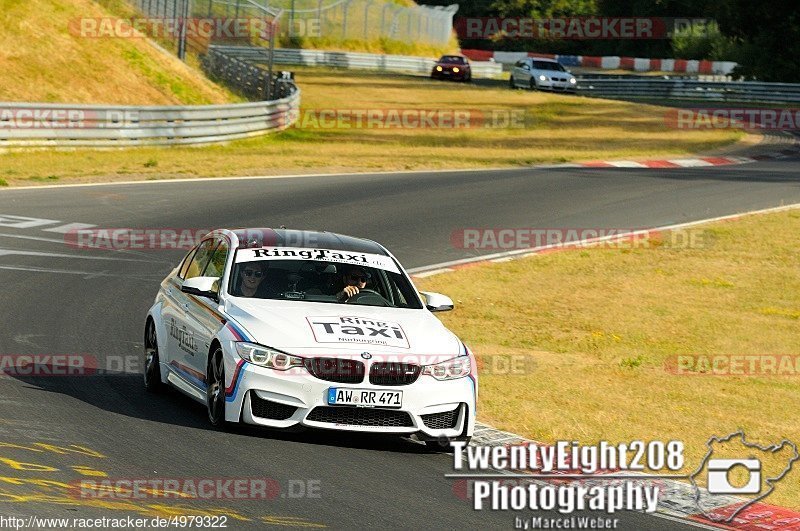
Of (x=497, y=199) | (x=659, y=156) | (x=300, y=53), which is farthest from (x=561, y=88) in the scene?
(x=497, y=199)

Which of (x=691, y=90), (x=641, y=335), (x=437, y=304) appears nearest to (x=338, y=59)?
(x=691, y=90)

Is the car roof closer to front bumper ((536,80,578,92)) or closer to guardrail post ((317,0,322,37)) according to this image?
front bumper ((536,80,578,92))

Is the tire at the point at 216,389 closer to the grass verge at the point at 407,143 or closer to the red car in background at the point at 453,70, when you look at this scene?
the grass verge at the point at 407,143

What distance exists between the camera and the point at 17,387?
405 inches

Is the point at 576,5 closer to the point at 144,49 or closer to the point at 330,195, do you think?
the point at 144,49

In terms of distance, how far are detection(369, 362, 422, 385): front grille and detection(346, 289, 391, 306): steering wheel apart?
3.77 feet

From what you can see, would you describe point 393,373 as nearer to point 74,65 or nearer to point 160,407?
point 160,407

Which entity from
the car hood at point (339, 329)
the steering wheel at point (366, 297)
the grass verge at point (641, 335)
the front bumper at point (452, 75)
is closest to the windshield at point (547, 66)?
the front bumper at point (452, 75)

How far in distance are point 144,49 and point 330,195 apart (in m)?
18.6

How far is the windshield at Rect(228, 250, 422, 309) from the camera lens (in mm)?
10156

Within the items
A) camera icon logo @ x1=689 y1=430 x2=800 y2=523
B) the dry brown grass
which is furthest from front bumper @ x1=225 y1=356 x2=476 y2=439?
the dry brown grass

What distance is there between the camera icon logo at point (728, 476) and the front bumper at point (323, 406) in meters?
1.78

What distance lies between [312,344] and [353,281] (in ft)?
4.73

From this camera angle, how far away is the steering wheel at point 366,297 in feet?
33.6
